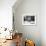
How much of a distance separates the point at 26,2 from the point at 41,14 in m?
0.81

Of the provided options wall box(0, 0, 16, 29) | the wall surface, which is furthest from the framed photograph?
wall box(0, 0, 16, 29)

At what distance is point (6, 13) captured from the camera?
13.4 feet

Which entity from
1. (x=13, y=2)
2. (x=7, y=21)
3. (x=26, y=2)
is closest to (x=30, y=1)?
(x=26, y=2)

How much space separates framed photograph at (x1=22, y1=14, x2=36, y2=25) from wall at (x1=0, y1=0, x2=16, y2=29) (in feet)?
2.47

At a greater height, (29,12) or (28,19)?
(29,12)

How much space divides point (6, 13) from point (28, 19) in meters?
1.02

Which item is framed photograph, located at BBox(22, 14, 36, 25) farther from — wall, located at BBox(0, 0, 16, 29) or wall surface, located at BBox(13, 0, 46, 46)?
wall, located at BBox(0, 0, 16, 29)

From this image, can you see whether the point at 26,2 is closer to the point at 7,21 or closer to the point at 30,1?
the point at 30,1

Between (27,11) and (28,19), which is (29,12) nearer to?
(27,11)

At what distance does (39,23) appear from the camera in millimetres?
4699

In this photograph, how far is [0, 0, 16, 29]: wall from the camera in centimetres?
403

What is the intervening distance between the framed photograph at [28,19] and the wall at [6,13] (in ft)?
2.47

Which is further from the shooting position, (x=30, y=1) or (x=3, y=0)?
(x=30, y=1)

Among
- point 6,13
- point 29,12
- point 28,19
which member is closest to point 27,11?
point 29,12
